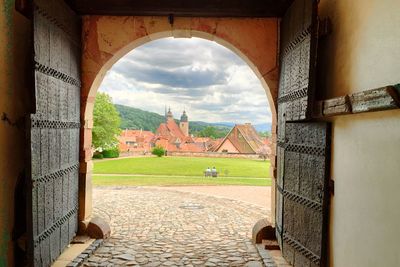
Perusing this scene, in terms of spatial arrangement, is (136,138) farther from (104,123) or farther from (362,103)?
(362,103)

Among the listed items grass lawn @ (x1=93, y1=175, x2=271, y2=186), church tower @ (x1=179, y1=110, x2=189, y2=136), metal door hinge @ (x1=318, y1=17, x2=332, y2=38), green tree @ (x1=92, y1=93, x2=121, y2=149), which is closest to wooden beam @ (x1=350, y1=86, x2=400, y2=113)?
metal door hinge @ (x1=318, y1=17, x2=332, y2=38)

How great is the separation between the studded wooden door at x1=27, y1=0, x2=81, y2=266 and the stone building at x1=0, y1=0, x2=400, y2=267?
0.07 feet

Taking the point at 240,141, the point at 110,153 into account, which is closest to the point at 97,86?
the point at 110,153

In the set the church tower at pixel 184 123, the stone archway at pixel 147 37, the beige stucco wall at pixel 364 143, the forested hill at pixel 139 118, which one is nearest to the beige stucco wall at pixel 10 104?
the stone archway at pixel 147 37

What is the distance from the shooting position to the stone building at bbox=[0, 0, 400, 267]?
2404mm

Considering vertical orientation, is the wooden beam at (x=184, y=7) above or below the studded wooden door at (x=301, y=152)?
above

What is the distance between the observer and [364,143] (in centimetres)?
258

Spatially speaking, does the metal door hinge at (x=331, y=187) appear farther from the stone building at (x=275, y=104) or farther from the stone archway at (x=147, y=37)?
the stone archway at (x=147, y=37)

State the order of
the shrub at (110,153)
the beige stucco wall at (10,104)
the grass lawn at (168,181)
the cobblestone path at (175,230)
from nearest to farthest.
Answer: the beige stucco wall at (10,104) → the cobblestone path at (175,230) → the grass lawn at (168,181) → the shrub at (110,153)

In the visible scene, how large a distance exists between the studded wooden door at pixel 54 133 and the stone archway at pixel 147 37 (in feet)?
0.56

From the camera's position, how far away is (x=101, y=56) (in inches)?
192

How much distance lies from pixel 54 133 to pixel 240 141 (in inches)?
1327

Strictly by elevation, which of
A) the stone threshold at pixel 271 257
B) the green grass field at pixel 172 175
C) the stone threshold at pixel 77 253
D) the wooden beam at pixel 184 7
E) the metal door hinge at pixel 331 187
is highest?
the wooden beam at pixel 184 7

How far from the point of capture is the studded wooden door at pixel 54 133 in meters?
3.26
